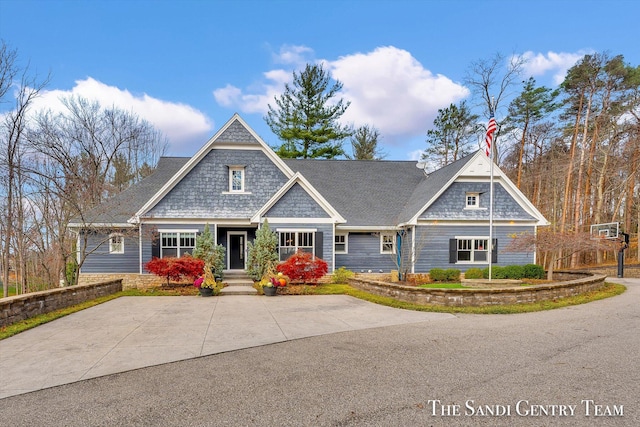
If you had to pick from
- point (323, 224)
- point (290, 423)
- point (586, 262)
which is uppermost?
point (323, 224)

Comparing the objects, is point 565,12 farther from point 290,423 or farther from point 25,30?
point 25,30

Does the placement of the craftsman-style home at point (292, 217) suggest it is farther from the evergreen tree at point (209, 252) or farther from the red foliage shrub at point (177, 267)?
the red foliage shrub at point (177, 267)

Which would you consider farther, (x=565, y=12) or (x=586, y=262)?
(x=586, y=262)

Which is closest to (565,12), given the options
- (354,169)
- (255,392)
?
(354,169)

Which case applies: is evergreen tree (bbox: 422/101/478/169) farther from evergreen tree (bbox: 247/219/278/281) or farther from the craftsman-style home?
evergreen tree (bbox: 247/219/278/281)

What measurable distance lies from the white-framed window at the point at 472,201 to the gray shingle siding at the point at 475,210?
150 millimetres

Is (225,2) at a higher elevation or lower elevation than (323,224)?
higher

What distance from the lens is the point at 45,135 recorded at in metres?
17.8

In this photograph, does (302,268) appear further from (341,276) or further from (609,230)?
(609,230)

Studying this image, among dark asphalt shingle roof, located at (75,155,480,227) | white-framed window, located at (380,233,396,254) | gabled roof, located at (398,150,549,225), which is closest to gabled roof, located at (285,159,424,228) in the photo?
dark asphalt shingle roof, located at (75,155,480,227)

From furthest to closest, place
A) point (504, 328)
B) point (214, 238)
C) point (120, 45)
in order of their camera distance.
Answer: point (214, 238)
point (120, 45)
point (504, 328)

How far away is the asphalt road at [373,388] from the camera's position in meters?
3.60

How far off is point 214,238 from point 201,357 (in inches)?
405

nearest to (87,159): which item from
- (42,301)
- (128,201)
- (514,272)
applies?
(128,201)
